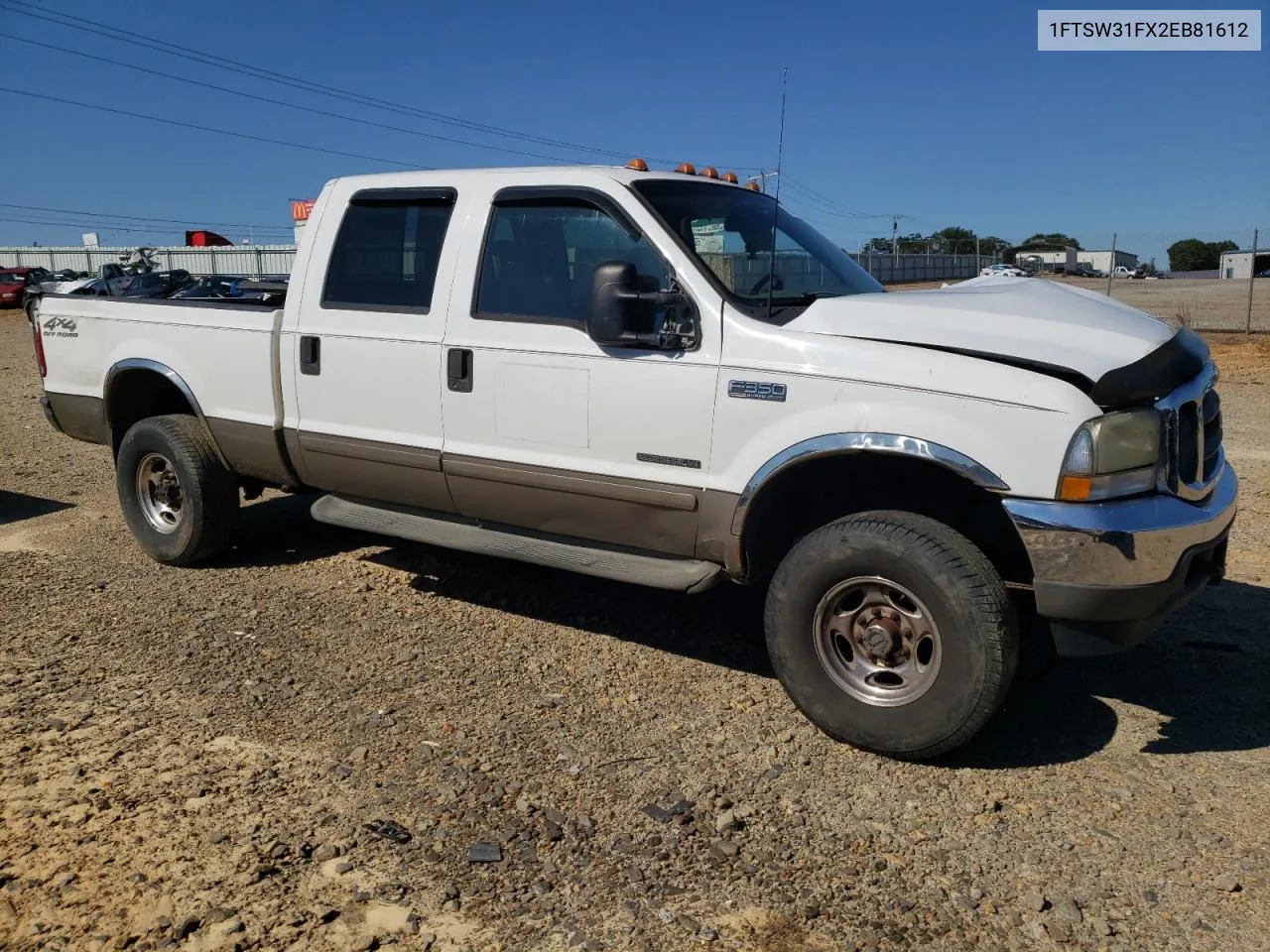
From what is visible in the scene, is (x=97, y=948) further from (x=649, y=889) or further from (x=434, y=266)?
(x=434, y=266)

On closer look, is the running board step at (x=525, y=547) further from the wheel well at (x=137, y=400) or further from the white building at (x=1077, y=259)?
the white building at (x=1077, y=259)

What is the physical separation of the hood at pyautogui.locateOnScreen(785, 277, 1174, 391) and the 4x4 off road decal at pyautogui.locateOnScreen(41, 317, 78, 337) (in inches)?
178

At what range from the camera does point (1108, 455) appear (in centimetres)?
337

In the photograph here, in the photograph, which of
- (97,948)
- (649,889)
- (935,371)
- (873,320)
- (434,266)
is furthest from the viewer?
(434,266)

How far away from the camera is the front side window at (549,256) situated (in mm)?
4473

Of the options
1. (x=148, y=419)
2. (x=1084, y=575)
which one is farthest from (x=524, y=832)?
(x=148, y=419)

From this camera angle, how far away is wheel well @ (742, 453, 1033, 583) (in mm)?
3899

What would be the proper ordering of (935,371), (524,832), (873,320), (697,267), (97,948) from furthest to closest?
(697,267), (873,320), (935,371), (524,832), (97,948)

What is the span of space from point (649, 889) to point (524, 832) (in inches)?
19.3

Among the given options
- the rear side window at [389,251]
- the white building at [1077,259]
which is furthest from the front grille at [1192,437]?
the white building at [1077,259]

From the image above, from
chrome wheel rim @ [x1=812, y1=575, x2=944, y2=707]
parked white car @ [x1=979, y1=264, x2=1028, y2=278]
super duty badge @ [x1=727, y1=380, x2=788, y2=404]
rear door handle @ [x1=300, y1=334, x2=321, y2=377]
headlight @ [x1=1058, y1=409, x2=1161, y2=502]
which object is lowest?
chrome wheel rim @ [x1=812, y1=575, x2=944, y2=707]

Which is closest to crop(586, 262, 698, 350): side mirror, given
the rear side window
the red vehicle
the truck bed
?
the rear side window

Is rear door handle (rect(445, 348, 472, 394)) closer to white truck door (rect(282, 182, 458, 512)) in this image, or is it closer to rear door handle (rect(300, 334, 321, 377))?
white truck door (rect(282, 182, 458, 512))

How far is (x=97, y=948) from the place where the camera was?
2764mm
